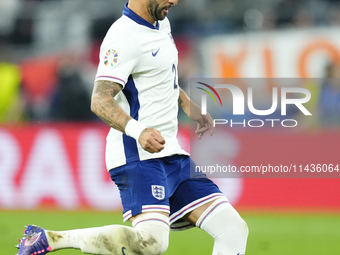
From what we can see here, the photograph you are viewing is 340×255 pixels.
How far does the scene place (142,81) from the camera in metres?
3.92

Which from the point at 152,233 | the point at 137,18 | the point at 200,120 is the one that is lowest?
the point at 152,233

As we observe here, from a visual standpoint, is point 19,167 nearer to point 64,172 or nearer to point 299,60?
point 64,172

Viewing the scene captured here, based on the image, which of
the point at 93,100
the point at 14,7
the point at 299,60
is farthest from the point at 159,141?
the point at 14,7

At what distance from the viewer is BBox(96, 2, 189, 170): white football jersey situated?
3.77 metres

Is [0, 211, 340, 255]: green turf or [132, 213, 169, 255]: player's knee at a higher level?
[132, 213, 169, 255]: player's knee

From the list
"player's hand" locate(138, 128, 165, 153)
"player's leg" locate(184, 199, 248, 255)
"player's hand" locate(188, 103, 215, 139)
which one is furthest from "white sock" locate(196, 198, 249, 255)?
"player's hand" locate(138, 128, 165, 153)

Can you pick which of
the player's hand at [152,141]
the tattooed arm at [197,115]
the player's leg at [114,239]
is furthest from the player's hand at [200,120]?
the player's hand at [152,141]

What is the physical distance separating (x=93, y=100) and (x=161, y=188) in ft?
2.49

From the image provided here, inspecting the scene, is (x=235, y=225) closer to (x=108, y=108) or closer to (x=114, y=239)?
(x=114, y=239)

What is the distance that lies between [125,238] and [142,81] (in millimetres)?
1055

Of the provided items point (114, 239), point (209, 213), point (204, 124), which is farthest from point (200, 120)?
point (114, 239)

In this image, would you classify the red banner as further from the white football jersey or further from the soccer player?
the white football jersey

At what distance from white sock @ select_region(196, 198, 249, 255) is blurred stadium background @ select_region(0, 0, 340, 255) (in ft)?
6.02

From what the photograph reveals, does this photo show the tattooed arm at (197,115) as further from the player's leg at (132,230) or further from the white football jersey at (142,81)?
the player's leg at (132,230)
